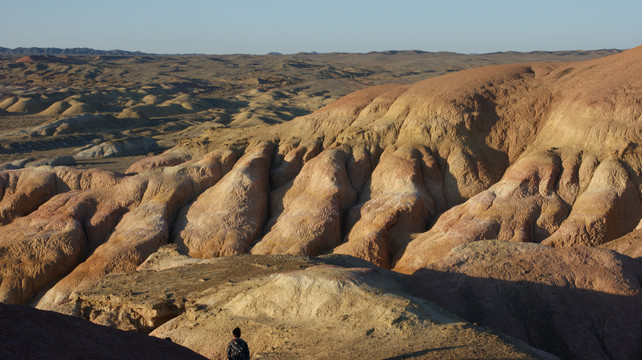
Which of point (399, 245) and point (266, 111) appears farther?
point (266, 111)

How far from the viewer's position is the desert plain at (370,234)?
10789 mm

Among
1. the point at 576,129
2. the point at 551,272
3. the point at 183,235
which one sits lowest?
the point at 183,235

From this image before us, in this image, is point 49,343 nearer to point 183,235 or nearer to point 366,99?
point 183,235

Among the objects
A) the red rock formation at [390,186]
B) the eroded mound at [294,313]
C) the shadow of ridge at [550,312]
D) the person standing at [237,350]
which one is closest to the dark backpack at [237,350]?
the person standing at [237,350]

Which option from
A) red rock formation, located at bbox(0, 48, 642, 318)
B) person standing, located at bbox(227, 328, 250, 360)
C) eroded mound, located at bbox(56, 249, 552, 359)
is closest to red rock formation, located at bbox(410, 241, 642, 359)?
eroded mound, located at bbox(56, 249, 552, 359)

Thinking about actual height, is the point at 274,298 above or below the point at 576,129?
below

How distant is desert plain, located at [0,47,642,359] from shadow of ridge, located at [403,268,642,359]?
0.04m

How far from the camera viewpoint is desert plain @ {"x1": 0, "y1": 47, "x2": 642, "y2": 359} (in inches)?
425

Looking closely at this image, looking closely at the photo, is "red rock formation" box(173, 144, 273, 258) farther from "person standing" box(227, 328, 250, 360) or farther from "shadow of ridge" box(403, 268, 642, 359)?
"person standing" box(227, 328, 250, 360)

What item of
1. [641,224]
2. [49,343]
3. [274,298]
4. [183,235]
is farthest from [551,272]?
[183,235]

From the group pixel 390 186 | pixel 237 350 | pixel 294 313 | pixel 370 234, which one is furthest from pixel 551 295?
pixel 390 186

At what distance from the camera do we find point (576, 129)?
19.7 meters

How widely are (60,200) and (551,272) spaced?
57.1ft

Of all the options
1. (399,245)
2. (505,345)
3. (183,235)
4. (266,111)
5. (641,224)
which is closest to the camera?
(505,345)
